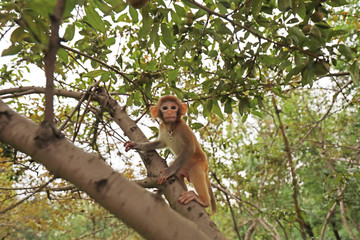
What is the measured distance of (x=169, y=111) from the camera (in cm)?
392

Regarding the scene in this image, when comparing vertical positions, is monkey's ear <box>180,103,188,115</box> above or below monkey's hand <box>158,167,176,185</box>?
above

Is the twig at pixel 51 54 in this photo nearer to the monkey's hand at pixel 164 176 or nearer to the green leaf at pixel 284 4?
the monkey's hand at pixel 164 176

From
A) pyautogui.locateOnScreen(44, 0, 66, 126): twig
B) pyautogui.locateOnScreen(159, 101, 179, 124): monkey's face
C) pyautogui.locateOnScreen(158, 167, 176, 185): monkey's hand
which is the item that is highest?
pyautogui.locateOnScreen(159, 101, 179, 124): monkey's face

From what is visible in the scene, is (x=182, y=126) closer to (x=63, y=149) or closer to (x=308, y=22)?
(x=308, y=22)

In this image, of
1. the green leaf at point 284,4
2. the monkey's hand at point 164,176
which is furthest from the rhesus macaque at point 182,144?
the green leaf at point 284,4

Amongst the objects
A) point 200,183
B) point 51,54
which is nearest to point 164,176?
point 200,183

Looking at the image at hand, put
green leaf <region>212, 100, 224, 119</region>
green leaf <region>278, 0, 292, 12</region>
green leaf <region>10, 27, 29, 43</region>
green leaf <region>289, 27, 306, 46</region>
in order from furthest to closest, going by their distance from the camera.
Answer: green leaf <region>212, 100, 224, 119</region>, green leaf <region>289, 27, 306, 46</region>, green leaf <region>278, 0, 292, 12</region>, green leaf <region>10, 27, 29, 43</region>

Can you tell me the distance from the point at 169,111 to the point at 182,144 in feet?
1.54

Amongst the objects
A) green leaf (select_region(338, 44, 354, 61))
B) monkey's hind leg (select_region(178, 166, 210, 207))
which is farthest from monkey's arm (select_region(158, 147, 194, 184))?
green leaf (select_region(338, 44, 354, 61))

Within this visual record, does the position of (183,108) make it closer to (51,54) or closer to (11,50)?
(11,50)

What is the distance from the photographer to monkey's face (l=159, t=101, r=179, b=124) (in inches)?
155

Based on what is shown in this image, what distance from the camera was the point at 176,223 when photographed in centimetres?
108

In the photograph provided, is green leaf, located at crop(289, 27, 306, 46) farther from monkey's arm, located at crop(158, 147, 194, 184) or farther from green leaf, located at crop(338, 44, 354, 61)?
monkey's arm, located at crop(158, 147, 194, 184)

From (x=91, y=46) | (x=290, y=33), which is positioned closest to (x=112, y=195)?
(x=290, y=33)
